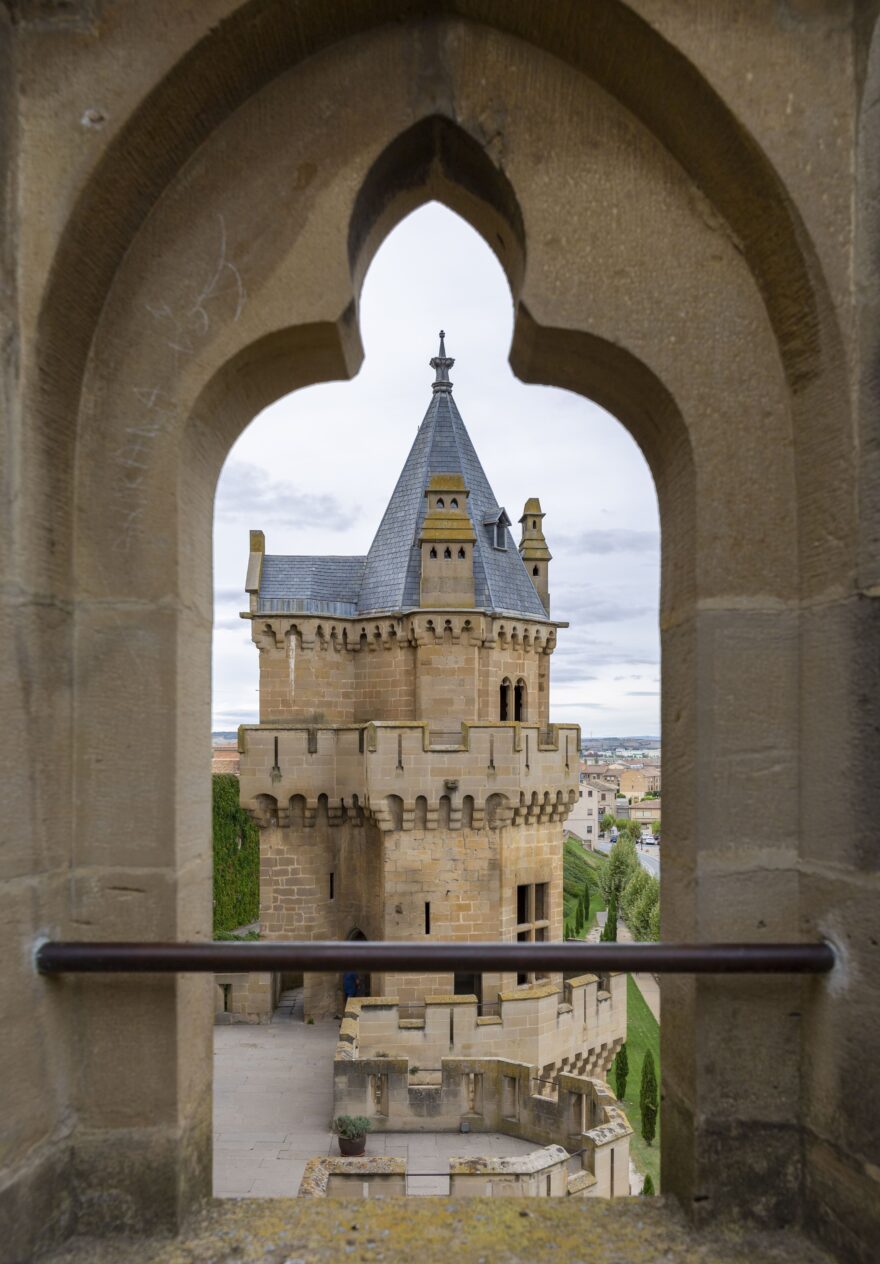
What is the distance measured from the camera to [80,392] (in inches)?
76.8

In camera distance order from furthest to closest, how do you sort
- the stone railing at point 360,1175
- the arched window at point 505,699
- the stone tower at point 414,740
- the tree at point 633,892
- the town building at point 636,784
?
the town building at point 636,784 < the tree at point 633,892 < the arched window at point 505,699 < the stone tower at point 414,740 < the stone railing at point 360,1175

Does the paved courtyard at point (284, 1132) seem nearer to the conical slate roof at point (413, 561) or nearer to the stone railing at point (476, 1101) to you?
the stone railing at point (476, 1101)

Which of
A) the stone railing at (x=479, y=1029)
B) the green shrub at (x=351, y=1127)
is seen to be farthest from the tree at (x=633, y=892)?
the green shrub at (x=351, y=1127)

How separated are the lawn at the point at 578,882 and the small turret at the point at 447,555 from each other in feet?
61.5

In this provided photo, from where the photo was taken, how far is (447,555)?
15172mm

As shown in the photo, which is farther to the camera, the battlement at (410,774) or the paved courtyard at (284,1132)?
the battlement at (410,774)

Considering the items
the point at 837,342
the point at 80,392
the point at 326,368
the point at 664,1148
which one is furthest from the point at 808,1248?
the point at 80,392

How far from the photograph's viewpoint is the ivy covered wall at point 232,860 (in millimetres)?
23344

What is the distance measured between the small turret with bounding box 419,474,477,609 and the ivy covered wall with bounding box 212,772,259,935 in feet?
38.1

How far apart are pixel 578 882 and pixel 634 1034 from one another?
51.5 feet

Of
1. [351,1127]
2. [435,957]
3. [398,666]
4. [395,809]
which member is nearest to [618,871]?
[398,666]

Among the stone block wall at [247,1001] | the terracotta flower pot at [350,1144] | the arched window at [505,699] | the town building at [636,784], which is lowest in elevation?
the town building at [636,784]

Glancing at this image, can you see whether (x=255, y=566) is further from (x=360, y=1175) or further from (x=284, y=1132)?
(x=360, y=1175)

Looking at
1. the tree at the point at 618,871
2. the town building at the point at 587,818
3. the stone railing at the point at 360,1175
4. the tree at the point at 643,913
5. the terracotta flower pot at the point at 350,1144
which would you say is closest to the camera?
the stone railing at the point at 360,1175
